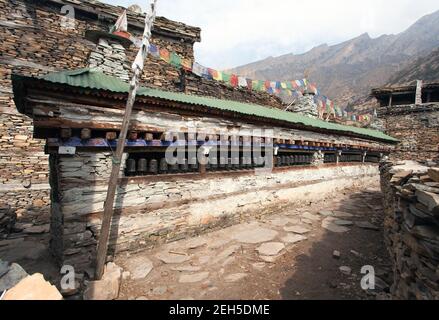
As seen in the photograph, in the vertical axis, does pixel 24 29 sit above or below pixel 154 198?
A: above

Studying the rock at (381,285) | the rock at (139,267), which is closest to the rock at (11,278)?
the rock at (139,267)

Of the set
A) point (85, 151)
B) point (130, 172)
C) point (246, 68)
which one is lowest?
point (130, 172)

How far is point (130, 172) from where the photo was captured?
5.70 meters

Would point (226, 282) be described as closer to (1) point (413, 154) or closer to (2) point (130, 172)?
(2) point (130, 172)

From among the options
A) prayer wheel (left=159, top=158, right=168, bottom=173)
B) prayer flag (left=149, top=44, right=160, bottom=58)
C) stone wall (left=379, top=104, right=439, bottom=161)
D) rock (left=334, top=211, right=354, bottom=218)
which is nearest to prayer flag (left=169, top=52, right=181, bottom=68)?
prayer flag (left=149, top=44, right=160, bottom=58)

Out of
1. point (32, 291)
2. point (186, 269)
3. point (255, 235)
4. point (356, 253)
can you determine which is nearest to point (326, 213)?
point (356, 253)

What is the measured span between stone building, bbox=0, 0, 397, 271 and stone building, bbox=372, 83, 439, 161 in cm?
1505

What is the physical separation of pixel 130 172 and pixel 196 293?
3.16 metres

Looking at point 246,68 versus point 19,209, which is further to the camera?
point 246,68

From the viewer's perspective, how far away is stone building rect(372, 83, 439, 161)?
2138 cm

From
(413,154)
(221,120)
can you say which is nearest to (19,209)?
(221,120)

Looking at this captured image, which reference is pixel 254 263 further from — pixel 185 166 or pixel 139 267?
pixel 185 166

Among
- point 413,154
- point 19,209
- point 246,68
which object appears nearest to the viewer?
point 19,209

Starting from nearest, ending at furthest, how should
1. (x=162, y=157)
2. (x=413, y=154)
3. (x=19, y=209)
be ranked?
(x=162, y=157) < (x=19, y=209) < (x=413, y=154)
